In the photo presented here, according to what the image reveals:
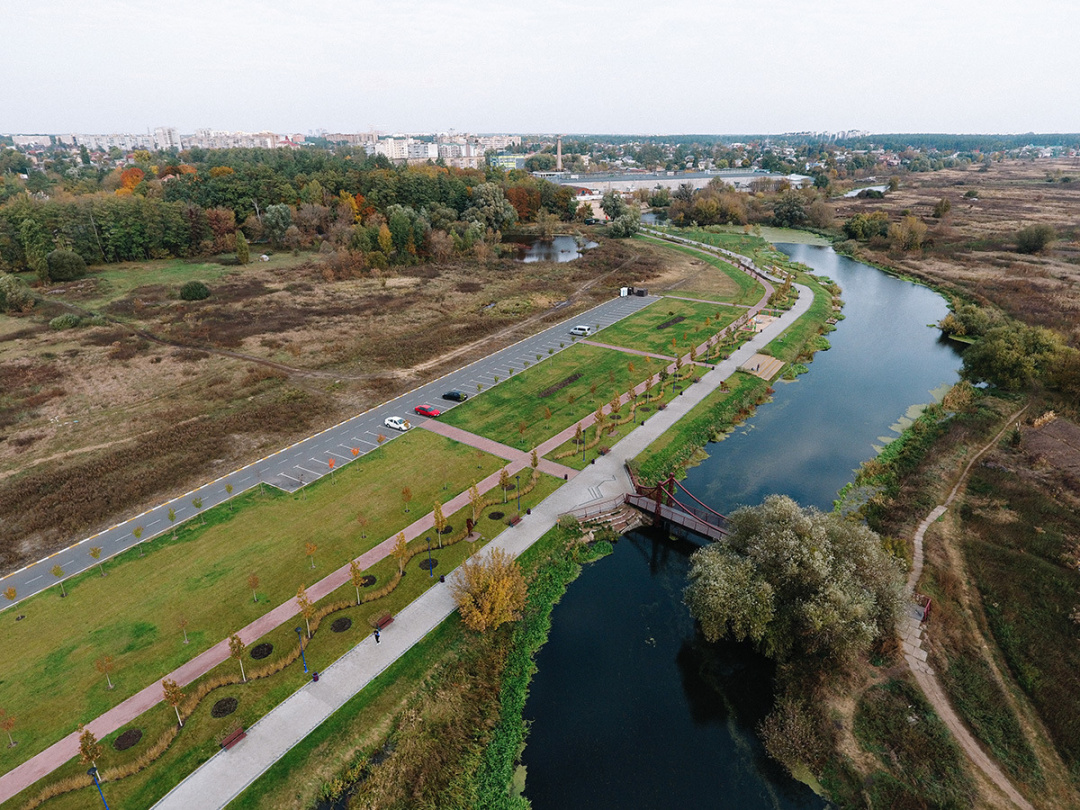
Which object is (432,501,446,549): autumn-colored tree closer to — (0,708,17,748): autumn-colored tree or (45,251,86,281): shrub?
(0,708,17,748): autumn-colored tree

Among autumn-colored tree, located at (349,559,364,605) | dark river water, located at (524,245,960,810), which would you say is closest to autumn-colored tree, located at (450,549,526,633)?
dark river water, located at (524,245,960,810)

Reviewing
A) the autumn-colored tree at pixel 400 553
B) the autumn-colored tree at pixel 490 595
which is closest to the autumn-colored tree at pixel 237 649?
the autumn-colored tree at pixel 400 553

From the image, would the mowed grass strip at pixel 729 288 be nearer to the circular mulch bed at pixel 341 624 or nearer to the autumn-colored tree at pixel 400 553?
the autumn-colored tree at pixel 400 553

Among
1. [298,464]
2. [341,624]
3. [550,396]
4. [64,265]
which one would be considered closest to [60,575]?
[298,464]

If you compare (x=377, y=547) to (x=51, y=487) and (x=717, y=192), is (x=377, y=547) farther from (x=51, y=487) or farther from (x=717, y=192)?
(x=717, y=192)

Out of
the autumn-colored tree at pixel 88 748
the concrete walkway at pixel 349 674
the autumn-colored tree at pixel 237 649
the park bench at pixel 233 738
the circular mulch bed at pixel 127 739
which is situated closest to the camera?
the autumn-colored tree at pixel 88 748

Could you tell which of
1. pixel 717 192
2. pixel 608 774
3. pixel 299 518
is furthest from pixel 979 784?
pixel 717 192

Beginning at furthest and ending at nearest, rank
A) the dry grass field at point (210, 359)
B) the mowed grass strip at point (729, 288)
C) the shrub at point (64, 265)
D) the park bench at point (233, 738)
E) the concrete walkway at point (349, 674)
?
the shrub at point (64, 265), the mowed grass strip at point (729, 288), the dry grass field at point (210, 359), the park bench at point (233, 738), the concrete walkway at point (349, 674)
